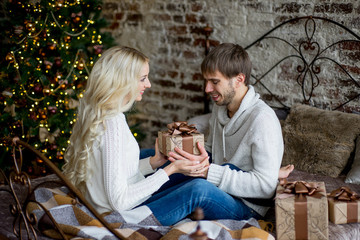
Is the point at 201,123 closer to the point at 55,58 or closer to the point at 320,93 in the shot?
the point at 320,93

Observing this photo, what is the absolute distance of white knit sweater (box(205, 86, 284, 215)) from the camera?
250 cm

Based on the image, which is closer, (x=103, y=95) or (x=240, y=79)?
(x=103, y=95)

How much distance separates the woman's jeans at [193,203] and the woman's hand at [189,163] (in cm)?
8

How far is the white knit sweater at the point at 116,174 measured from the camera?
7.15ft

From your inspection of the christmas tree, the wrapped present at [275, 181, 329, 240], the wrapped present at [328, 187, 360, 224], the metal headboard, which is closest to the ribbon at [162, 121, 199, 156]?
the wrapped present at [275, 181, 329, 240]

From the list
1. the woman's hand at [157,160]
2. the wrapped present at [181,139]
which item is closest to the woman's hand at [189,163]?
the wrapped present at [181,139]

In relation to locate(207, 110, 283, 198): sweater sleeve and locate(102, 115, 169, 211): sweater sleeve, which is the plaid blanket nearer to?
locate(102, 115, 169, 211): sweater sleeve

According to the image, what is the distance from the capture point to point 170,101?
4.75 meters

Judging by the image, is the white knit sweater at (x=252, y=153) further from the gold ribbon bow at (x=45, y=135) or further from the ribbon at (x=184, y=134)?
the gold ribbon bow at (x=45, y=135)

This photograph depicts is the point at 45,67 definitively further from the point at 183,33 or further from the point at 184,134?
the point at 184,134

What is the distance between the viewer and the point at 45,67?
4.04 m

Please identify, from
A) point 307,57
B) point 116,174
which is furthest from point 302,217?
point 307,57

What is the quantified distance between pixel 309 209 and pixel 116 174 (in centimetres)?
86

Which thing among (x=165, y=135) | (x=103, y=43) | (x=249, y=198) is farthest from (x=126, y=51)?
(x=103, y=43)
